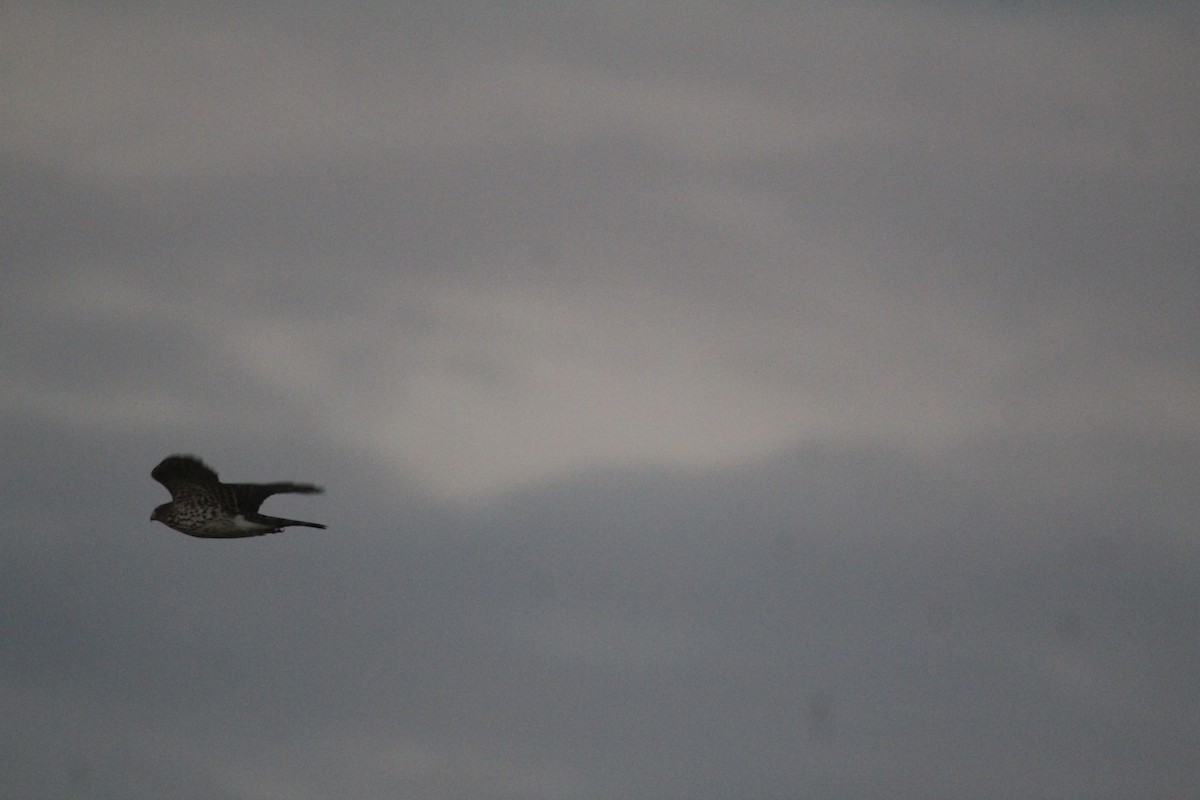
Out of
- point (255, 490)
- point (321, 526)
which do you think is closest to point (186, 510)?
point (255, 490)

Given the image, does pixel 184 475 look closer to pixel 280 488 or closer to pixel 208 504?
pixel 208 504

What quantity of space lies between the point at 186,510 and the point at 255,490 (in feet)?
9.35

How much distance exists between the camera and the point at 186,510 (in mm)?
43469

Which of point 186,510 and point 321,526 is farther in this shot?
point 186,510

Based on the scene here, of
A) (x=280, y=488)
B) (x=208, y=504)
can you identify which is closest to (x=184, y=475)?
(x=208, y=504)

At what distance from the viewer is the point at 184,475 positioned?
4253 cm

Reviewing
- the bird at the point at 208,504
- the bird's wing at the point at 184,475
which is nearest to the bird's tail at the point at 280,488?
the bird at the point at 208,504

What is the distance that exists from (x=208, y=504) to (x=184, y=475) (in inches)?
46.8

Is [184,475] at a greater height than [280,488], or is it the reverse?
[184,475]

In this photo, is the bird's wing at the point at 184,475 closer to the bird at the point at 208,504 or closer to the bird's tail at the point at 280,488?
the bird at the point at 208,504

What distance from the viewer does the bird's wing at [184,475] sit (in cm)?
4203

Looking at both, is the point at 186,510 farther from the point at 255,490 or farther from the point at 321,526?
the point at 321,526

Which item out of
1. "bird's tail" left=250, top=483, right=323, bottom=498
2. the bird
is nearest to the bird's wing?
the bird

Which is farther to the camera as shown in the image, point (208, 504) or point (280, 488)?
point (208, 504)
